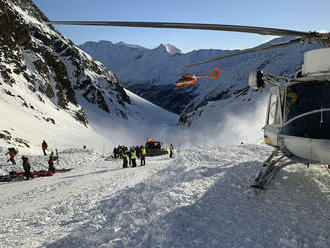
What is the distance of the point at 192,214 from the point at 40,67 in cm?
5448

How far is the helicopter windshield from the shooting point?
5617 mm

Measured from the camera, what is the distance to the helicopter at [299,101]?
168 inches

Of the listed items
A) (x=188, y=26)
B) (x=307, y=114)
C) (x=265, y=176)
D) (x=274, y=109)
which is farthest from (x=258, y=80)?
(x=188, y=26)

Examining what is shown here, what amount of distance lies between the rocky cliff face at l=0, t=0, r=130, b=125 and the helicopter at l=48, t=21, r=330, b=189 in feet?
129

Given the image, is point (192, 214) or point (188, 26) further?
point (192, 214)

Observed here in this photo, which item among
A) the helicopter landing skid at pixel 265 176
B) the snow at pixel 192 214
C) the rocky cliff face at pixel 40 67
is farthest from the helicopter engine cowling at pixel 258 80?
the rocky cliff face at pixel 40 67

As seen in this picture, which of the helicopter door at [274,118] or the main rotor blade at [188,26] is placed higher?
the main rotor blade at [188,26]

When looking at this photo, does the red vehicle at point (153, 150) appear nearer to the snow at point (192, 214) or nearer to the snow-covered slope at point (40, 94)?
the snow-covered slope at point (40, 94)

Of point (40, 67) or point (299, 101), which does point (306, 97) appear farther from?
point (40, 67)

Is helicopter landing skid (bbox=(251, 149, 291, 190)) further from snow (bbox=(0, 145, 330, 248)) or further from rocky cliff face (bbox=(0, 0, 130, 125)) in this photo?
rocky cliff face (bbox=(0, 0, 130, 125))

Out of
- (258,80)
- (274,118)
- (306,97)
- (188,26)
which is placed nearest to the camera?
(188,26)

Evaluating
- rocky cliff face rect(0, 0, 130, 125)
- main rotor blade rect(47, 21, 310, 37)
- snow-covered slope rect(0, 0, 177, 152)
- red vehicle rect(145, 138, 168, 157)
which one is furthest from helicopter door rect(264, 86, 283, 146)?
rocky cliff face rect(0, 0, 130, 125)

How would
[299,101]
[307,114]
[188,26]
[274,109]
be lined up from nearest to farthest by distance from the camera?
[188,26] → [307,114] → [299,101] → [274,109]

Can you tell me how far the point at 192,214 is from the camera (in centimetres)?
522
